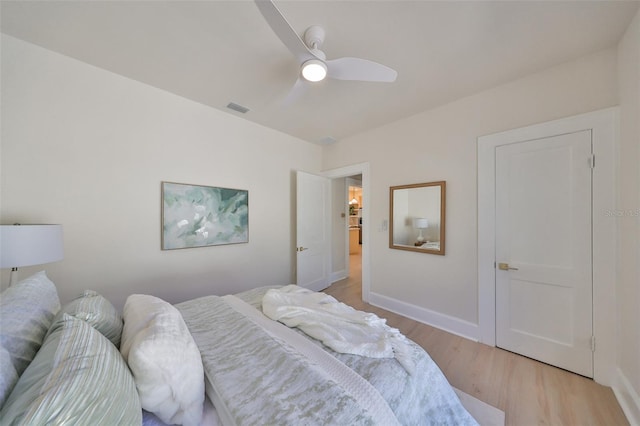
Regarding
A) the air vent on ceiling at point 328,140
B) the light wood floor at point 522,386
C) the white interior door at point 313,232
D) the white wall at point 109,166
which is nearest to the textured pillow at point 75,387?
the white wall at point 109,166

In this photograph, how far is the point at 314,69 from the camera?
1452 mm

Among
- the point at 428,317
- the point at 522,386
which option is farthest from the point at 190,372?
the point at 428,317

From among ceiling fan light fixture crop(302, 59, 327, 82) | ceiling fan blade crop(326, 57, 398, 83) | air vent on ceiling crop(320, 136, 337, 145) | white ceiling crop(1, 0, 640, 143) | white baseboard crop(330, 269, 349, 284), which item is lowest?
white baseboard crop(330, 269, 349, 284)

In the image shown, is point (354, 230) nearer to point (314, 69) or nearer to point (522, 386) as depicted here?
point (522, 386)

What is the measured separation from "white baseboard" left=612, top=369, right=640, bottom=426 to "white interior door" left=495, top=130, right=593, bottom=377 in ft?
0.52

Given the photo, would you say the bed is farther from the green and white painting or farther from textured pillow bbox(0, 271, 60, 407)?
the green and white painting

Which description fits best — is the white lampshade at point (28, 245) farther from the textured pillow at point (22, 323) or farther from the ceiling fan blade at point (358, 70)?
the ceiling fan blade at point (358, 70)

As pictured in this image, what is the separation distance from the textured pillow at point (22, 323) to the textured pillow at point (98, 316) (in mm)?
70

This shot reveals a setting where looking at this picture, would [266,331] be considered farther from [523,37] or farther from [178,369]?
[523,37]

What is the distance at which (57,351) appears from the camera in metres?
0.69

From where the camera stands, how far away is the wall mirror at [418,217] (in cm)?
253

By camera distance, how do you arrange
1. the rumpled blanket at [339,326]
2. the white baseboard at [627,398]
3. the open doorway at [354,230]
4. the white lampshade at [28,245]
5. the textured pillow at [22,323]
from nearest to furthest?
the textured pillow at [22,323]
the rumpled blanket at [339,326]
the white lampshade at [28,245]
the white baseboard at [627,398]
the open doorway at [354,230]

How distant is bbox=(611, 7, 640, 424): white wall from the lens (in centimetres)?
139

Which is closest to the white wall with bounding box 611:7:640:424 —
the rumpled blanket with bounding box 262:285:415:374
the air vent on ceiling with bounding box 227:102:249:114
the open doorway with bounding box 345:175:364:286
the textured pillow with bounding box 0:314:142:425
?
the rumpled blanket with bounding box 262:285:415:374
